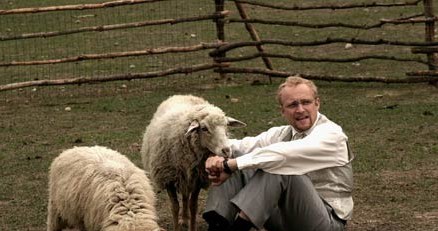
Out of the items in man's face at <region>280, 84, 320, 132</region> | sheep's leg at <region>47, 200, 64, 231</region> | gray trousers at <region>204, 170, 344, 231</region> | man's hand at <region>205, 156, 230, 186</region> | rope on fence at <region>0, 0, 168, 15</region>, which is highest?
rope on fence at <region>0, 0, 168, 15</region>

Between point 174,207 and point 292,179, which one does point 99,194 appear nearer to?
point 292,179

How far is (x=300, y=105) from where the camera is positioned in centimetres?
465

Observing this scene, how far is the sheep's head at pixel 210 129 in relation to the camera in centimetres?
562

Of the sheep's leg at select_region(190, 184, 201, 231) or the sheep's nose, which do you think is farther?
the sheep's leg at select_region(190, 184, 201, 231)

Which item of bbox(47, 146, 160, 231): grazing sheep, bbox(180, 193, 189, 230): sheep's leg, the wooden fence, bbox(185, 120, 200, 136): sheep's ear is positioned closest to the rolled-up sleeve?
bbox(47, 146, 160, 231): grazing sheep

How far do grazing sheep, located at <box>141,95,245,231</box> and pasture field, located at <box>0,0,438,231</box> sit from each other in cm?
31

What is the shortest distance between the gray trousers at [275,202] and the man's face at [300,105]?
329 millimetres

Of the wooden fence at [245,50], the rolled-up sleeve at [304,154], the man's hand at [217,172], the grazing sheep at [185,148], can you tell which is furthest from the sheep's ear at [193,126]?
the wooden fence at [245,50]

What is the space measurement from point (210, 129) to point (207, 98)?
5.31m

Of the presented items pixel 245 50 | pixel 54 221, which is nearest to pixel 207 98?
pixel 245 50

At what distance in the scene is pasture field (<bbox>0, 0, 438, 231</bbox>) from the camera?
265 inches

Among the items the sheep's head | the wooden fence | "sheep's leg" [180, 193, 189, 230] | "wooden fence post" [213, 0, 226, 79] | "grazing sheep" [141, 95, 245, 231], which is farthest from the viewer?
"wooden fence post" [213, 0, 226, 79]

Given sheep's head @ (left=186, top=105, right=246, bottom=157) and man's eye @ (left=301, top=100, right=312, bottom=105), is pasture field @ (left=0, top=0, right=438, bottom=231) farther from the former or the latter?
man's eye @ (left=301, top=100, right=312, bottom=105)

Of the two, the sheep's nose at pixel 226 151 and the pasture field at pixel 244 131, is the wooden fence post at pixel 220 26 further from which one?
the sheep's nose at pixel 226 151
